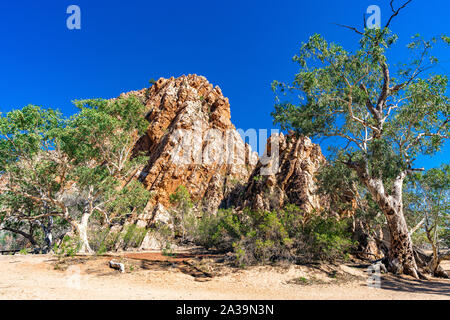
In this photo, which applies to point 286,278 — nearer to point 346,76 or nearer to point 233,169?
point 346,76

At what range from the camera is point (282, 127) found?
13.1m

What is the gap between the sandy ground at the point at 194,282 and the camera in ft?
21.6

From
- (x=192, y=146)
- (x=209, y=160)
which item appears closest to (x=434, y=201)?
(x=209, y=160)

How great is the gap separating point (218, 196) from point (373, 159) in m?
32.0

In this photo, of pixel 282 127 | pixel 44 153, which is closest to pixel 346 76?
pixel 282 127

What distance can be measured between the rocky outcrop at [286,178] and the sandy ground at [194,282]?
1859 centimetres

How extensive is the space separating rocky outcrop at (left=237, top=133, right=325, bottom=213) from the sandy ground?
1859 cm

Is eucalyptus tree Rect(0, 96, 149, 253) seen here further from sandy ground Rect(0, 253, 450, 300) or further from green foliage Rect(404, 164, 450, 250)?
green foliage Rect(404, 164, 450, 250)

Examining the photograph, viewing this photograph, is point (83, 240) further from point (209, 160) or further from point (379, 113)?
point (209, 160)

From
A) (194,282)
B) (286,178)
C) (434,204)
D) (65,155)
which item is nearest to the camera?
(194,282)

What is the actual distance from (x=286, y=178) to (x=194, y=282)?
2593 centimetres

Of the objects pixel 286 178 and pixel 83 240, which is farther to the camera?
pixel 286 178

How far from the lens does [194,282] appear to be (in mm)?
8445
